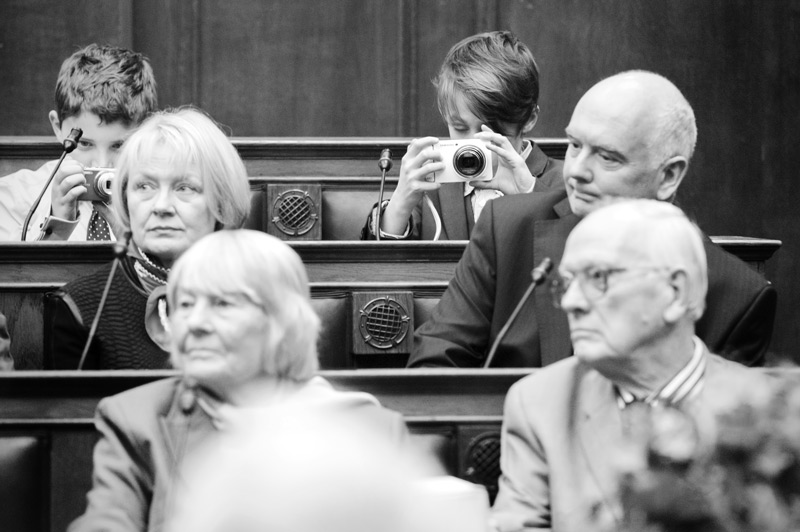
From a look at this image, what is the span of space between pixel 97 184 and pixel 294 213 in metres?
0.84

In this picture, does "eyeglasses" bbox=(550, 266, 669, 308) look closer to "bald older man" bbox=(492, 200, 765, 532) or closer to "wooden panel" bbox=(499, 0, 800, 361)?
"bald older man" bbox=(492, 200, 765, 532)

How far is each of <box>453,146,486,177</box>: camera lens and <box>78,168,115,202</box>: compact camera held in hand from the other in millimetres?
934

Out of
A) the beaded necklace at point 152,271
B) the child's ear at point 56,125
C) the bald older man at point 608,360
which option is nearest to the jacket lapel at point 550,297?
the bald older man at point 608,360

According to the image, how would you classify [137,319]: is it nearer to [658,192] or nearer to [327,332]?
[327,332]

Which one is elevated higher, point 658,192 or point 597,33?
point 597,33

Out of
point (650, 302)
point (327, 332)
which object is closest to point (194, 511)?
point (650, 302)

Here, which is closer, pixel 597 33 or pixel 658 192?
pixel 658 192

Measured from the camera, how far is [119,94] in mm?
3855

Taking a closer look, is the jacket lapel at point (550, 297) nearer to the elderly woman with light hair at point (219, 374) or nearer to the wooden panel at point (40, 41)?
the elderly woman with light hair at point (219, 374)

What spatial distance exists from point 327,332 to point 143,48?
2522 millimetres

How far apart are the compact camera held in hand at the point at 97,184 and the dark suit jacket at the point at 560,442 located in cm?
175

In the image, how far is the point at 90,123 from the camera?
3.84 meters

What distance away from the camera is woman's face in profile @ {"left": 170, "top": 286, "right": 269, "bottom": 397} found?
2.03 m

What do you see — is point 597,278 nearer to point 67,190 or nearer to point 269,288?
point 269,288
